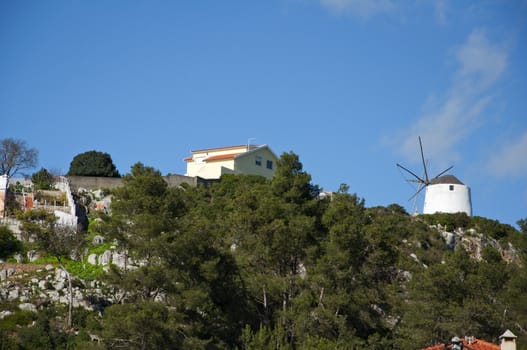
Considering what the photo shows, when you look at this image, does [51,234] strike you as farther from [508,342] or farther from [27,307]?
[508,342]

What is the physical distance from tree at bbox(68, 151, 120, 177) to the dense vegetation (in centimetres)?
2581

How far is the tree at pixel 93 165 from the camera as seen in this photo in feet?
213

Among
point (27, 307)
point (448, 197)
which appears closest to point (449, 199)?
point (448, 197)

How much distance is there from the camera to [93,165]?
65250 millimetres

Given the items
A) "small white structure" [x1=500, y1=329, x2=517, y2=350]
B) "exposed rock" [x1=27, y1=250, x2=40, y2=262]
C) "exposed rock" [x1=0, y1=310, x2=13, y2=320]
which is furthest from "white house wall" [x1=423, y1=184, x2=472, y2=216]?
"exposed rock" [x1=0, y1=310, x2=13, y2=320]

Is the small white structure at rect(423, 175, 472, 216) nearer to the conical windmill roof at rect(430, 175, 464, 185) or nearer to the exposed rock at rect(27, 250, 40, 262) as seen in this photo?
the conical windmill roof at rect(430, 175, 464, 185)

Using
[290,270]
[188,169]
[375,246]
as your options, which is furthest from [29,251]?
[188,169]

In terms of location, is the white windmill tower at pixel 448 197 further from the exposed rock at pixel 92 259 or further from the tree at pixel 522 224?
the exposed rock at pixel 92 259

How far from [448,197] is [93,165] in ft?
99.5

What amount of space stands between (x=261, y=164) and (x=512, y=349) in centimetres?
3906

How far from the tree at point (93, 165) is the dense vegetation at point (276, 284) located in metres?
25.8

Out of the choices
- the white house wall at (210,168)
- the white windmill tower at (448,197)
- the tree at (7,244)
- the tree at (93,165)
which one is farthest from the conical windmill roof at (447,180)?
the tree at (7,244)

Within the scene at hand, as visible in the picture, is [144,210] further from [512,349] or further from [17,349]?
[512,349]

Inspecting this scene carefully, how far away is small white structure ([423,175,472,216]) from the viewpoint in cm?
7081
